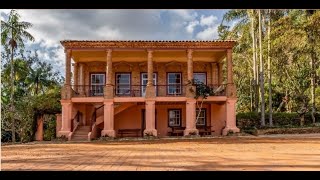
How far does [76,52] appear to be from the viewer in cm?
2356

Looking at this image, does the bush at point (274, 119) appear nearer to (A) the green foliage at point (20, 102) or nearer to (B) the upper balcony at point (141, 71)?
(B) the upper balcony at point (141, 71)

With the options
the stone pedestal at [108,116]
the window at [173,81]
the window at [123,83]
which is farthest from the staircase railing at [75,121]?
the window at [173,81]

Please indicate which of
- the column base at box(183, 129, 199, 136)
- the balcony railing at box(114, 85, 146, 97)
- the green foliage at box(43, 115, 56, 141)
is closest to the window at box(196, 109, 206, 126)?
the column base at box(183, 129, 199, 136)

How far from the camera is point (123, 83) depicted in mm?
25922

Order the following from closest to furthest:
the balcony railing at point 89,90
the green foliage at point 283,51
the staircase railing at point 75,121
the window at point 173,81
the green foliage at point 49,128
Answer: the staircase railing at point 75,121
the green foliage at point 283,51
the balcony railing at point 89,90
the window at point 173,81
the green foliage at point 49,128

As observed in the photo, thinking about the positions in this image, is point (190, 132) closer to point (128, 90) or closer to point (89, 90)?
point (128, 90)

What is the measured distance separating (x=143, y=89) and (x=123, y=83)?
1.42 m

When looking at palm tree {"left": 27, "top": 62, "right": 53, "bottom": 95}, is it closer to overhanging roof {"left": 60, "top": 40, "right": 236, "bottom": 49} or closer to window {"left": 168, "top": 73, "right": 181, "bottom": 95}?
overhanging roof {"left": 60, "top": 40, "right": 236, "bottom": 49}

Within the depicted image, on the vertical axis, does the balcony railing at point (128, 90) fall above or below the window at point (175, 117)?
above

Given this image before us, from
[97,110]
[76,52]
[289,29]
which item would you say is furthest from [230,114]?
[76,52]

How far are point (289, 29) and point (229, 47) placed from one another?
4108mm

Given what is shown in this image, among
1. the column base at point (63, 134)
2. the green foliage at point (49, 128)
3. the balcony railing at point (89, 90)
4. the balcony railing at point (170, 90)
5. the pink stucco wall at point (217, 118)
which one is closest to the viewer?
the column base at point (63, 134)

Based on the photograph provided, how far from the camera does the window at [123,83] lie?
2586cm
